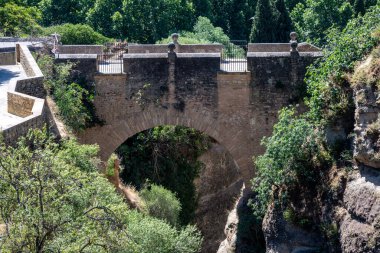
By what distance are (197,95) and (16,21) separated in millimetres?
14661

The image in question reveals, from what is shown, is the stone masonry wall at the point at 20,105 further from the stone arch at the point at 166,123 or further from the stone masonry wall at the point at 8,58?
the stone masonry wall at the point at 8,58

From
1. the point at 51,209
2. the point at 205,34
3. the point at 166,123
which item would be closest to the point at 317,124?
the point at 166,123

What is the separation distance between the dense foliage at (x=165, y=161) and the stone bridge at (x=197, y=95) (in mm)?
3467

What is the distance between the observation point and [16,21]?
3844 cm

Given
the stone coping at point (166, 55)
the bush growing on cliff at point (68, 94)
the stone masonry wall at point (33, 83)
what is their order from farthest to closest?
the stone coping at point (166, 55)
the bush growing on cliff at point (68, 94)
the stone masonry wall at point (33, 83)

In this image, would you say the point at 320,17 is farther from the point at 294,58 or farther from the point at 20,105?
the point at 20,105

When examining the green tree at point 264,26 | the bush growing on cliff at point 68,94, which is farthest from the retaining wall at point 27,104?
the green tree at point 264,26

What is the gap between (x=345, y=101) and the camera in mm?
20312

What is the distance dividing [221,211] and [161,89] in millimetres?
6742

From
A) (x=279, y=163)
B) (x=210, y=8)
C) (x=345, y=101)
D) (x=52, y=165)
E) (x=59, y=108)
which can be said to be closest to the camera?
(x=52, y=165)

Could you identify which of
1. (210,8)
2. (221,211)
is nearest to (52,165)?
(221,211)

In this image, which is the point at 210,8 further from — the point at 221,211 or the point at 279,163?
the point at 279,163

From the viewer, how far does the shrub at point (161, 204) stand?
2759 cm

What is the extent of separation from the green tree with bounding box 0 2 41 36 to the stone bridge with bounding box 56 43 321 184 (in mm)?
12457
